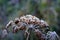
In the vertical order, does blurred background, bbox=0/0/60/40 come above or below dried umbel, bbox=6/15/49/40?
above

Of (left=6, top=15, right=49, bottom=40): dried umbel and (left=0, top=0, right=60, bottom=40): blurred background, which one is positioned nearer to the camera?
(left=6, top=15, right=49, bottom=40): dried umbel

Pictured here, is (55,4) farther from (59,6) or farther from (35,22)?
(35,22)

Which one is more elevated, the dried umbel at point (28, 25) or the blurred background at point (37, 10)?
the blurred background at point (37, 10)

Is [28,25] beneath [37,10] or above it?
beneath

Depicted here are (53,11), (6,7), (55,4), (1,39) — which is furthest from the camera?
(6,7)

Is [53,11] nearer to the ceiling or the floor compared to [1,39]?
nearer to the ceiling

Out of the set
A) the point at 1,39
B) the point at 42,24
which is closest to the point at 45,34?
the point at 42,24

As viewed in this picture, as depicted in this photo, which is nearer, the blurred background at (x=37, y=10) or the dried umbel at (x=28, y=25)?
the dried umbel at (x=28, y=25)

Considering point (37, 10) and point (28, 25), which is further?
point (37, 10)
